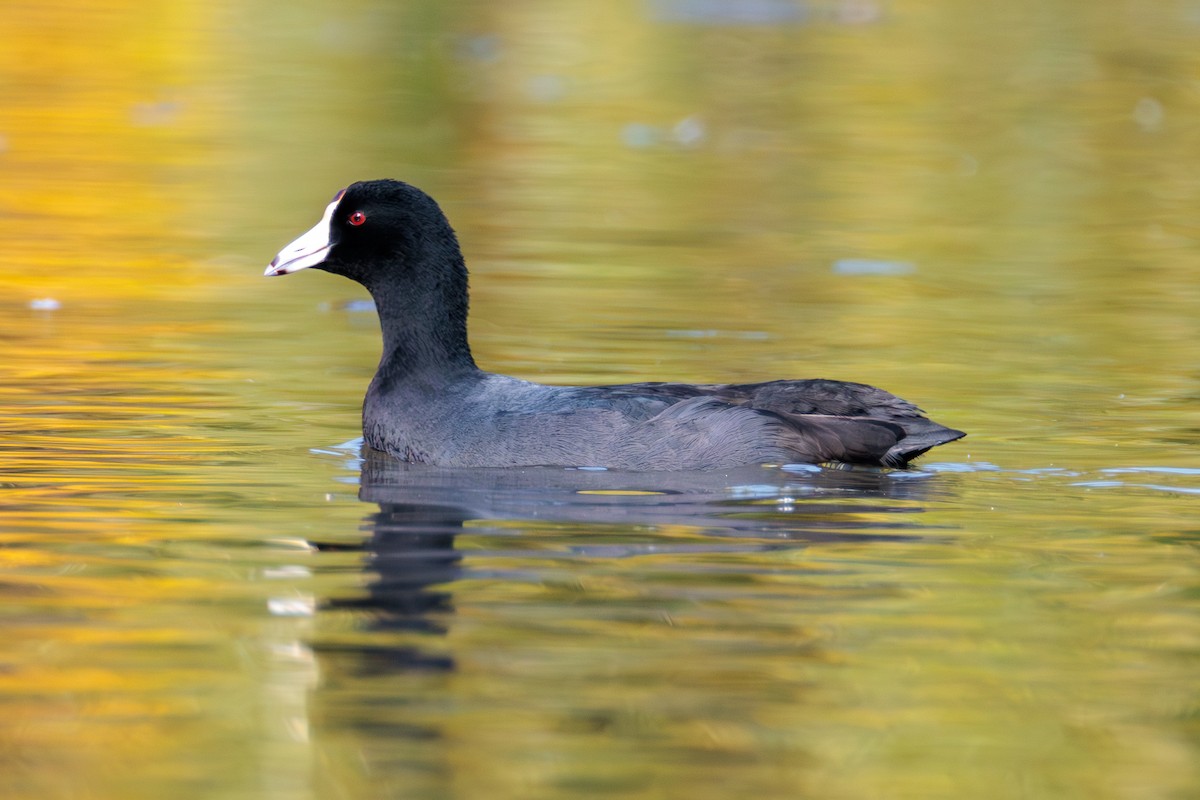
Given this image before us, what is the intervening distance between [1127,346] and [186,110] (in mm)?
11396

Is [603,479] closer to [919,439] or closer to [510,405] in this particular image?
[510,405]

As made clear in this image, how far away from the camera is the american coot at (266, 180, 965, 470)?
7398 mm

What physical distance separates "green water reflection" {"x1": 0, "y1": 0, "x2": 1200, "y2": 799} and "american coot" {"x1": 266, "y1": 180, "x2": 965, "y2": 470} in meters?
0.19

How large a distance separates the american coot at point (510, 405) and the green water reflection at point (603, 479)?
0.63 feet

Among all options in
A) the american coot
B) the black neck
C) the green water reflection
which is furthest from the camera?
the black neck

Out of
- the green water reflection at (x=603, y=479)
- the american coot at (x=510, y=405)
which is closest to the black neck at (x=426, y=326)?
the american coot at (x=510, y=405)

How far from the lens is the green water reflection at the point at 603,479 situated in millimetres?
4477

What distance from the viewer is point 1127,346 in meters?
10.2

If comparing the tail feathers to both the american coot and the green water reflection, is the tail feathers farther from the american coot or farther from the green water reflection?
the green water reflection

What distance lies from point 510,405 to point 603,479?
53 cm

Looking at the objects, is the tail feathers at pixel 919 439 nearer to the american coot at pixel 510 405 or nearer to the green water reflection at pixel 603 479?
the american coot at pixel 510 405

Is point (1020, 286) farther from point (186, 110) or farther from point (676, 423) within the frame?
point (186, 110)

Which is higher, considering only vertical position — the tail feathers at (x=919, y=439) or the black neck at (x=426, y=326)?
the black neck at (x=426, y=326)

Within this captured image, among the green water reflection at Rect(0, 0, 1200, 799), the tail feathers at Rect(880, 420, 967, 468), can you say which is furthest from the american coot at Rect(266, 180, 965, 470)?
the green water reflection at Rect(0, 0, 1200, 799)
